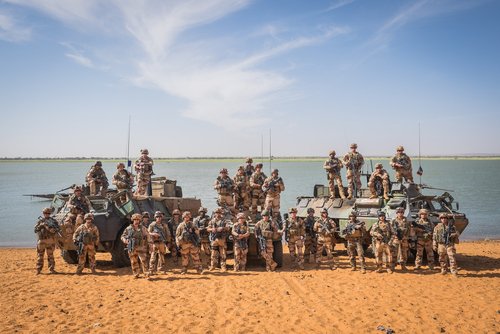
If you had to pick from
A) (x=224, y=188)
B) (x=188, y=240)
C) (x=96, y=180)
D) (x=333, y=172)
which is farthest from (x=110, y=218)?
(x=333, y=172)

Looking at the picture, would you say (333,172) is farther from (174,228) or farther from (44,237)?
(44,237)

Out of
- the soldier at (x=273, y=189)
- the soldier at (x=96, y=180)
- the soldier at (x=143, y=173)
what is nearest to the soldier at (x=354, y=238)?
the soldier at (x=273, y=189)

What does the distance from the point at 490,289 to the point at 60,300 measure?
31.8 feet

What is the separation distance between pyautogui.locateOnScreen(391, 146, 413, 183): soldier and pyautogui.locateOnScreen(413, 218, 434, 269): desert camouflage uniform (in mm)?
3361

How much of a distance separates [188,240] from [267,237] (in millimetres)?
2151

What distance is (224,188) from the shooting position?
13.8 m

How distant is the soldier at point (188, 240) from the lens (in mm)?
10634

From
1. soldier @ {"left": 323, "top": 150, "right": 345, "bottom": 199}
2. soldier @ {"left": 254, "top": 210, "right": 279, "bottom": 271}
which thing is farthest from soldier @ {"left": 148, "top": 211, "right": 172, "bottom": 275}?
soldier @ {"left": 323, "top": 150, "right": 345, "bottom": 199}

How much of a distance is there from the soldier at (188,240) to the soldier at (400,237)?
5.29 m

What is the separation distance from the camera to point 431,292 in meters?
8.99

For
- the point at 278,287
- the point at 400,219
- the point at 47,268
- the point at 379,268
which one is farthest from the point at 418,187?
the point at 47,268

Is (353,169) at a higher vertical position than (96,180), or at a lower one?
higher

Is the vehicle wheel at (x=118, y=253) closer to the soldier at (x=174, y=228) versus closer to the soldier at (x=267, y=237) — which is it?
the soldier at (x=174, y=228)

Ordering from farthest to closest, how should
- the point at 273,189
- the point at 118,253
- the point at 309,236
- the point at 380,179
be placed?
the point at 380,179 → the point at 273,189 → the point at 309,236 → the point at 118,253
